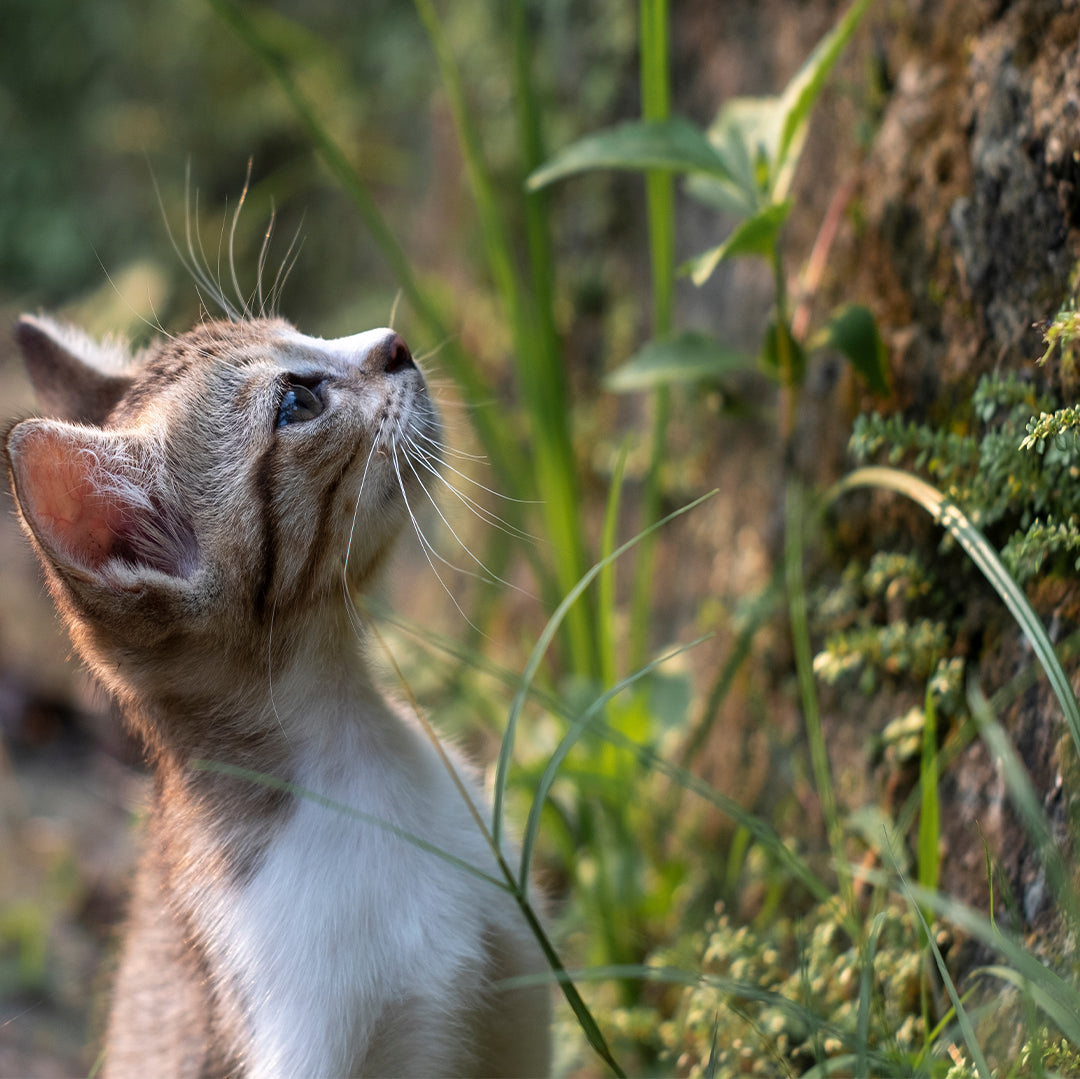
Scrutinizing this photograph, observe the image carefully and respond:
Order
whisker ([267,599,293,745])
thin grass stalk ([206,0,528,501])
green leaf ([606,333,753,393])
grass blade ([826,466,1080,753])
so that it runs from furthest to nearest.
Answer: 1. thin grass stalk ([206,0,528,501])
2. green leaf ([606,333,753,393])
3. whisker ([267,599,293,745])
4. grass blade ([826,466,1080,753])

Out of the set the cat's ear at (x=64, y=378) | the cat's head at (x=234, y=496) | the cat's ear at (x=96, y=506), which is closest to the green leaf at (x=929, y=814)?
the cat's head at (x=234, y=496)

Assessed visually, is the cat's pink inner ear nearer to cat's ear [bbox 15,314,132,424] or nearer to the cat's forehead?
the cat's forehead

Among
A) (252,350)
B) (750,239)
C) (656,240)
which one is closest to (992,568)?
(750,239)

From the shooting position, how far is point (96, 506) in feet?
5.01

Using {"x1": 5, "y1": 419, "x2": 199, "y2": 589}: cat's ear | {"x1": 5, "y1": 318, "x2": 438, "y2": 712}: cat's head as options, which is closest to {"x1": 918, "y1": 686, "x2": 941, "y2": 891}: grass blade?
{"x1": 5, "y1": 318, "x2": 438, "y2": 712}: cat's head

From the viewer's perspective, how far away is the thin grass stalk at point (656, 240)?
2.03 metres

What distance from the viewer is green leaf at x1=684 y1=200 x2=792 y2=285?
1.72m

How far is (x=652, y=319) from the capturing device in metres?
2.93

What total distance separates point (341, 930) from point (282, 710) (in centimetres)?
37

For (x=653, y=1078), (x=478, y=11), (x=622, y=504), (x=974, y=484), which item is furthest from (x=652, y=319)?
(x=653, y=1078)

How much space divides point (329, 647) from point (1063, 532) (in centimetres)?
116

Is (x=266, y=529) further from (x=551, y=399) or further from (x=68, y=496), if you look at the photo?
(x=551, y=399)

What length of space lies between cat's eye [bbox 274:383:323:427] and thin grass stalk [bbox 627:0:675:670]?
0.80m

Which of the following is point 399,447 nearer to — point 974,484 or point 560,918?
point 974,484
